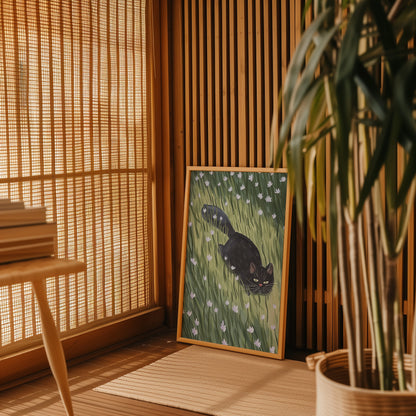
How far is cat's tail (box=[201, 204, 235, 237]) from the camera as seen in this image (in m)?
3.84

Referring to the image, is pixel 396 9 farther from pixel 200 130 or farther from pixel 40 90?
pixel 200 130

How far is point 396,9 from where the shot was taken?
1836 millimetres

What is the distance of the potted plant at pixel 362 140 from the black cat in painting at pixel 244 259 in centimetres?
161

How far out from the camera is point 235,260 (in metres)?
3.79

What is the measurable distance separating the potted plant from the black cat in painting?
5.29 ft

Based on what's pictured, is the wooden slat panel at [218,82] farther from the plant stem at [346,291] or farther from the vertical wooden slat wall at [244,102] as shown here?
the plant stem at [346,291]

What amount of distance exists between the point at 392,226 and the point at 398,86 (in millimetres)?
530

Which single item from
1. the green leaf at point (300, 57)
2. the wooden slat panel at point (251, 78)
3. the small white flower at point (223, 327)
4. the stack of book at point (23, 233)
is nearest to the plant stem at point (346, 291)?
the green leaf at point (300, 57)

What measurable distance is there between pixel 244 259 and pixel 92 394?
119 cm

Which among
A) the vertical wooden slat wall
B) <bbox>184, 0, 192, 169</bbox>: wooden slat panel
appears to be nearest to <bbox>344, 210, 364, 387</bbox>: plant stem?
the vertical wooden slat wall

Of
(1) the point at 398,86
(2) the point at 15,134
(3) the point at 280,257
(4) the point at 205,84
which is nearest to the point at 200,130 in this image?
(4) the point at 205,84

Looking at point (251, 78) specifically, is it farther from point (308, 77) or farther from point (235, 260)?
point (308, 77)

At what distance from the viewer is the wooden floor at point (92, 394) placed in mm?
2902

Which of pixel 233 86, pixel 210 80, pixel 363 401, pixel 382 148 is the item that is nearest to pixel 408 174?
pixel 382 148
